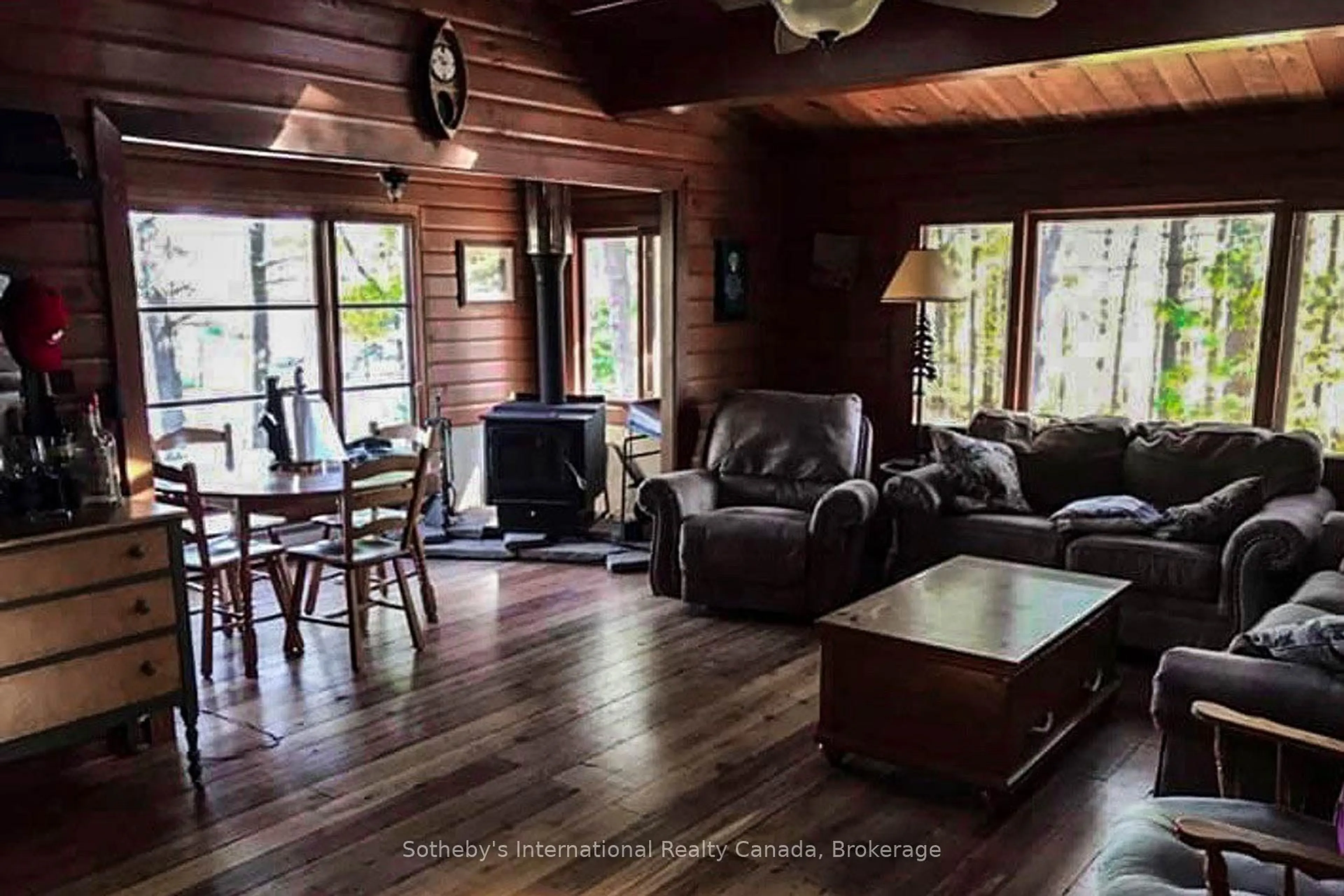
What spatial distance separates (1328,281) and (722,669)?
3364 millimetres

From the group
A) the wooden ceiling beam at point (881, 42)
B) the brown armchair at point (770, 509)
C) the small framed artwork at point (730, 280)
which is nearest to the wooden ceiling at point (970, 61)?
the wooden ceiling beam at point (881, 42)

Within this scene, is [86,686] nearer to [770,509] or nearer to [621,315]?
[770,509]

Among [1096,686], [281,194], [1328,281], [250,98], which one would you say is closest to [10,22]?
[250,98]

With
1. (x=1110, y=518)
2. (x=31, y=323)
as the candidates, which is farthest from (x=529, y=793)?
(x=1110, y=518)

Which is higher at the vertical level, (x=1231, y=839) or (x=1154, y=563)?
(x=1231, y=839)

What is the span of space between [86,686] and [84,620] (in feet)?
0.65

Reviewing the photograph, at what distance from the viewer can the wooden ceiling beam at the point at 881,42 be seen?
3.53m

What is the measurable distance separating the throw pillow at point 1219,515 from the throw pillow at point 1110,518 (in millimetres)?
112

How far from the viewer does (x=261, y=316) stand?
611 centimetres

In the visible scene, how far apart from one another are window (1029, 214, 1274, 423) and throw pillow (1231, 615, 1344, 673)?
2615mm

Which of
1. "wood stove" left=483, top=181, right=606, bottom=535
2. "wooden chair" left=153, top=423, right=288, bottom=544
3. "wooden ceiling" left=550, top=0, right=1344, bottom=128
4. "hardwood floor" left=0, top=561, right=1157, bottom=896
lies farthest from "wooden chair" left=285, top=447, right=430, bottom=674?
"wooden ceiling" left=550, top=0, right=1344, bottom=128

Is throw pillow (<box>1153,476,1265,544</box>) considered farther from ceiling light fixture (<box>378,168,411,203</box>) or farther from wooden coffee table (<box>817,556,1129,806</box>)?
ceiling light fixture (<box>378,168,411,203</box>)

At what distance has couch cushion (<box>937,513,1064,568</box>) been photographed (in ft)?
14.8

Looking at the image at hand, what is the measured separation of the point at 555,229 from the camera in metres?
6.51
